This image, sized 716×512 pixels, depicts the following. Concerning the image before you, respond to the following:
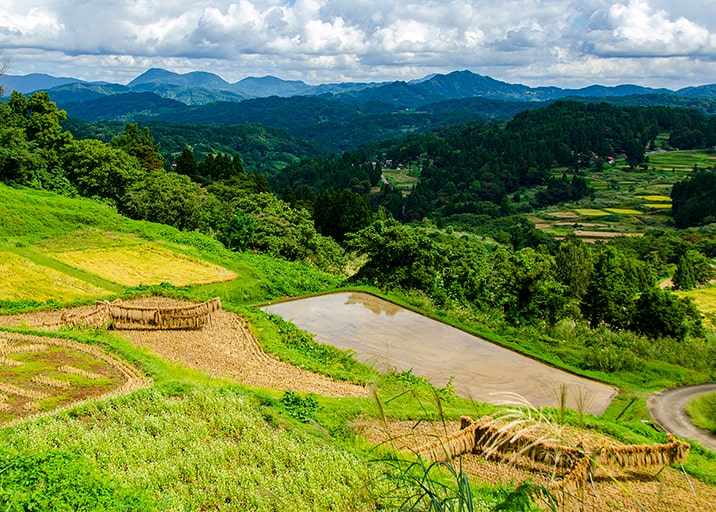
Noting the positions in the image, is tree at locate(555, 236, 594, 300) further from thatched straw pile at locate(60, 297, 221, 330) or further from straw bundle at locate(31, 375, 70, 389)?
straw bundle at locate(31, 375, 70, 389)

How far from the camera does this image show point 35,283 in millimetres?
20203

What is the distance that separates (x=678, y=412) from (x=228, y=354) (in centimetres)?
1149

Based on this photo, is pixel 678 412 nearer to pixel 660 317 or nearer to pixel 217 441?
pixel 660 317

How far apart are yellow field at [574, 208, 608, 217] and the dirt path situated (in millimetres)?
80499

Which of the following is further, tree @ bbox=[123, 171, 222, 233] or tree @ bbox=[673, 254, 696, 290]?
tree @ bbox=[673, 254, 696, 290]

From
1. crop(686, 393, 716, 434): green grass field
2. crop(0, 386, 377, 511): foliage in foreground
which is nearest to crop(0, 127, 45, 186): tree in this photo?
crop(0, 386, 377, 511): foliage in foreground

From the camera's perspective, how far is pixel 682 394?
1496 cm

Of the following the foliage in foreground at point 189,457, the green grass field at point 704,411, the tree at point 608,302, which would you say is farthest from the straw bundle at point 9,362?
the tree at point 608,302

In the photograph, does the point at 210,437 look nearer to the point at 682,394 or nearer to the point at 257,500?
the point at 257,500

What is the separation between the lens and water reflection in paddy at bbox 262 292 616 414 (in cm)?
1504

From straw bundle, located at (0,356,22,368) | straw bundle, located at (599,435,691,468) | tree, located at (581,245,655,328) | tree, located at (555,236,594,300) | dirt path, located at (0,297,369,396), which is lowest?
tree, located at (555,236,594,300)

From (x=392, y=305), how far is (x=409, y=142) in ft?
402

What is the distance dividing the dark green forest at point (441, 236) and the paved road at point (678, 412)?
1.18m

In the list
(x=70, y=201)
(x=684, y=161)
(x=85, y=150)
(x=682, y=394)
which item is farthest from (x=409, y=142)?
(x=682, y=394)
